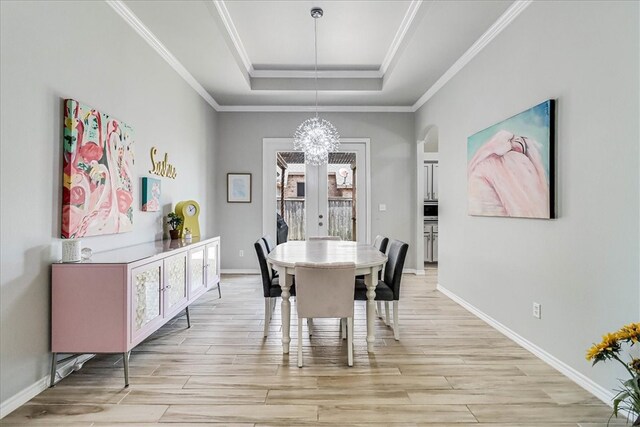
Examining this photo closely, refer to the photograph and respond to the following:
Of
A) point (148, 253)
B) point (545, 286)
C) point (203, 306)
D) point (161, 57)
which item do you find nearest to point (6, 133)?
point (148, 253)

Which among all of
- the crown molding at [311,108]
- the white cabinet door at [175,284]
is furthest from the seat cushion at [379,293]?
the crown molding at [311,108]

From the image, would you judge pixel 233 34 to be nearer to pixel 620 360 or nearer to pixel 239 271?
pixel 239 271

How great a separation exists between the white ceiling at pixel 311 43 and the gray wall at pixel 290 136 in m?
0.35

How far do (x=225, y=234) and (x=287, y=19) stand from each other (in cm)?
341

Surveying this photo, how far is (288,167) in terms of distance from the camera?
18.9 feet

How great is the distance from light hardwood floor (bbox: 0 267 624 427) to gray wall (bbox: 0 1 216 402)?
429 mm

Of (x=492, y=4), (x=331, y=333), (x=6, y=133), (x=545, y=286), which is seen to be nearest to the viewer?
(x=6, y=133)

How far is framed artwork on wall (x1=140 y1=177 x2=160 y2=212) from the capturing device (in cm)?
321

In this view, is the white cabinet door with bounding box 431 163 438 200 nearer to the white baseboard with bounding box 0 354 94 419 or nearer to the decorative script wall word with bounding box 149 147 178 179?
the decorative script wall word with bounding box 149 147 178 179

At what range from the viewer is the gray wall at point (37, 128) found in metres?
1.82

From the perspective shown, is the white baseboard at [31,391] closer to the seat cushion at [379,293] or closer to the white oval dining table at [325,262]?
the white oval dining table at [325,262]

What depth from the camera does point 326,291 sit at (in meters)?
2.36

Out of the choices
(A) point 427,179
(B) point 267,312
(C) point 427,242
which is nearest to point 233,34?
(B) point 267,312

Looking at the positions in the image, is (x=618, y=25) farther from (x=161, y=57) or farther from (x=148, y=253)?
(x=161, y=57)
